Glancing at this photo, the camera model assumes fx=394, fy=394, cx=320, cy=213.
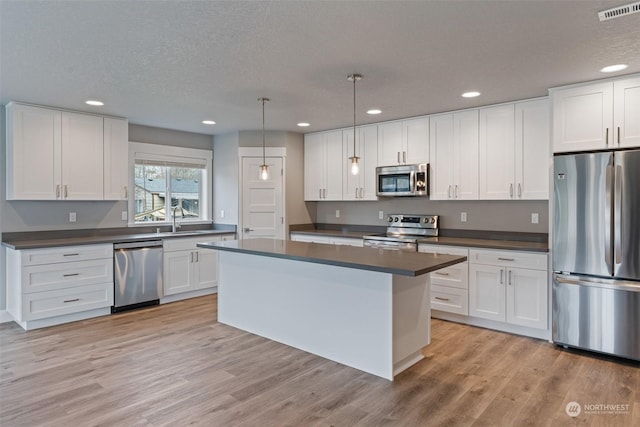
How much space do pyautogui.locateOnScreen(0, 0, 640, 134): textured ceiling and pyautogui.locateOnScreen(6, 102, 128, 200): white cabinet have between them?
0.99 ft

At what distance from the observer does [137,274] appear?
4840mm

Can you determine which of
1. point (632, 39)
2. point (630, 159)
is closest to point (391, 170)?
point (630, 159)

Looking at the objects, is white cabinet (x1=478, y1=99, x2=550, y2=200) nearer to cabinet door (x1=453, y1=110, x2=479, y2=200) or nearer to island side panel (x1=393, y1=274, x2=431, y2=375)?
cabinet door (x1=453, y1=110, x2=479, y2=200)

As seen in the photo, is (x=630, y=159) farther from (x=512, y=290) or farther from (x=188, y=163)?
(x=188, y=163)

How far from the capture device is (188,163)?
602cm

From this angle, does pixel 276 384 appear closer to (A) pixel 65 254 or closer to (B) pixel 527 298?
(B) pixel 527 298

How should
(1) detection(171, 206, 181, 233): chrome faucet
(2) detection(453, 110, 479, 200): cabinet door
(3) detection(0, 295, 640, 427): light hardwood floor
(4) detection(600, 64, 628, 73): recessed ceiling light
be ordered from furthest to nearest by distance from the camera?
(1) detection(171, 206, 181, 233): chrome faucet
(2) detection(453, 110, 479, 200): cabinet door
(4) detection(600, 64, 628, 73): recessed ceiling light
(3) detection(0, 295, 640, 427): light hardwood floor

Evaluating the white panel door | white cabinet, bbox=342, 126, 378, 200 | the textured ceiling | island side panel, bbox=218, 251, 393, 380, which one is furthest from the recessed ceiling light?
the white panel door

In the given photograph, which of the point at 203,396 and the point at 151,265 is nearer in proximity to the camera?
the point at 203,396

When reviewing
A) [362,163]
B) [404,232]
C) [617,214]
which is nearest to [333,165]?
[362,163]

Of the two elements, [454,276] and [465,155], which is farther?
[465,155]

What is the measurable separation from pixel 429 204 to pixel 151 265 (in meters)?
3.65

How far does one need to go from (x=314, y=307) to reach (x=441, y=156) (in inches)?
99.9

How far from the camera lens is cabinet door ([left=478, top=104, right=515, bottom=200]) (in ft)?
14.0
